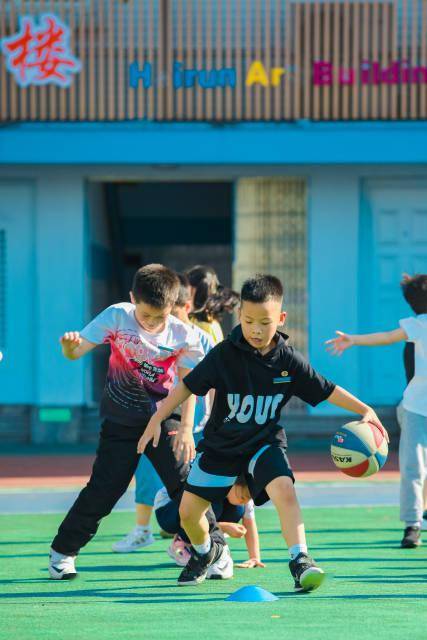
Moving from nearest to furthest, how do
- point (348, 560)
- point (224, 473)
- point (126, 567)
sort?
point (224, 473) → point (126, 567) → point (348, 560)

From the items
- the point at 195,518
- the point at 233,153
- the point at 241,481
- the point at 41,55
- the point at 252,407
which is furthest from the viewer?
the point at 41,55

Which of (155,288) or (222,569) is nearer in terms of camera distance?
(155,288)

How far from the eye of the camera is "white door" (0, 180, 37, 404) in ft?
55.8

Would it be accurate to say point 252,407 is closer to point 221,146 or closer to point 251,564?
point 251,564

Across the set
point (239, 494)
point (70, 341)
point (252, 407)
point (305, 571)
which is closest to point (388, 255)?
point (239, 494)

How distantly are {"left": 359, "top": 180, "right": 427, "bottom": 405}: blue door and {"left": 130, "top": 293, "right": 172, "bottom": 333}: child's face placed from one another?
981cm

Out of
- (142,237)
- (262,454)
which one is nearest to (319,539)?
(262,454)

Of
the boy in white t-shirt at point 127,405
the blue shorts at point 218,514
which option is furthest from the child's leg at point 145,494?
the boy in white t-shirt at point 127,405

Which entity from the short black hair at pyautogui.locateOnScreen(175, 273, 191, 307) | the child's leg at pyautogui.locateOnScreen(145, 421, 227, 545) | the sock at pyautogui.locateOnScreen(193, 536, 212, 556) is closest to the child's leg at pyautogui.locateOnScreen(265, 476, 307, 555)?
the sock at pyautogui.locateOnScreen(193, 536, 212, 556)

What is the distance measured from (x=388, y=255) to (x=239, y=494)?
10.2 meters

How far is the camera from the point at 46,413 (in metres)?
16.8

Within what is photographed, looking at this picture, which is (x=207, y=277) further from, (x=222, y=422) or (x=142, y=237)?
(x=142, y=237)

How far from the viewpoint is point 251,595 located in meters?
6.55

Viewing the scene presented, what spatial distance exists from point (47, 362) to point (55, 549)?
380 inches
